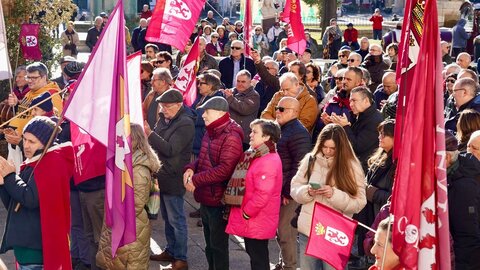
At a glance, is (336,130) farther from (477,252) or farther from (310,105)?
(310,105)

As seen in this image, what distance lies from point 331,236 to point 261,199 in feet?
4.24

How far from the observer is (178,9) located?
11.2m

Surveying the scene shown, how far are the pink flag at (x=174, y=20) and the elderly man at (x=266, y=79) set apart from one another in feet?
3.80

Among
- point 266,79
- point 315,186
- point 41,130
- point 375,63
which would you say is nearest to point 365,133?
point 315,186

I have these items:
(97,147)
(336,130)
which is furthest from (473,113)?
(97,147)

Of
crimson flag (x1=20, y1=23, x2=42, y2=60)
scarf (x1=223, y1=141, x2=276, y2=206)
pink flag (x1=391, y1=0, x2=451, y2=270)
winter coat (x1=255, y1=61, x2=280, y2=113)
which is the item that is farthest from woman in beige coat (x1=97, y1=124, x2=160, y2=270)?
crimson flag (x1=20, y1=23, x2=42, y2=60)

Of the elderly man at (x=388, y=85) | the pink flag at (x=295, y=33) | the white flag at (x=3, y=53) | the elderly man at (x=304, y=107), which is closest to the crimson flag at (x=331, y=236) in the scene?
the elderly man at (x=304, y=107)

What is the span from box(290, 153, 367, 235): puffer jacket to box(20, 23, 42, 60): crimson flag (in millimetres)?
7582

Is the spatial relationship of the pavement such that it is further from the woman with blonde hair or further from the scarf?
the woman with blonde hair

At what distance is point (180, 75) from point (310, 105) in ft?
5.87

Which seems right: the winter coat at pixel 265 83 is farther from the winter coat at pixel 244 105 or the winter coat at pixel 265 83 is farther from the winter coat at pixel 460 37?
the winter coat at pixel 460 37

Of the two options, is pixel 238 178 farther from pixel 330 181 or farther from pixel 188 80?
pixel 188 80

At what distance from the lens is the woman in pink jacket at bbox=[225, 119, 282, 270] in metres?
7.71

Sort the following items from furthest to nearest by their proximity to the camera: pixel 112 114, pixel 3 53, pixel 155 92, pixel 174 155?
pixel 155 92, pixel 3 53, pixel 174 155, pixel 112 114
